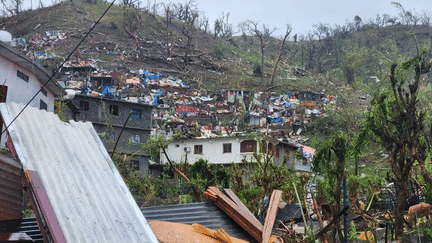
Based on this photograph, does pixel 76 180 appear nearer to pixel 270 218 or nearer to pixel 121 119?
pixel 270 218

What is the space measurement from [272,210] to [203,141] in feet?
63.8

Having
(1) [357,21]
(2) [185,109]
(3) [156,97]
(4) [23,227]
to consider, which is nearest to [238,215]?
(4) [23,227]

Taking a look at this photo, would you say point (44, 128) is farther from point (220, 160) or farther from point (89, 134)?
point (220, 160)

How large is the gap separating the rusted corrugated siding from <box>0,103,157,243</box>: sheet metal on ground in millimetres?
433

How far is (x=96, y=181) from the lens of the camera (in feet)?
14.6

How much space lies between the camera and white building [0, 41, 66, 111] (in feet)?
41.9

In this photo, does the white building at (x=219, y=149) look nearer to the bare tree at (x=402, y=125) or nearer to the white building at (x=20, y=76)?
the white building at (x=20, y=76)

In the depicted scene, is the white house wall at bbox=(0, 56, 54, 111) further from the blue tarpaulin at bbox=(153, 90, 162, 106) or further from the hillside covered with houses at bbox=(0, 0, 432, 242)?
the blue tarpaulin at bbox=(153, 90, 162, 106)

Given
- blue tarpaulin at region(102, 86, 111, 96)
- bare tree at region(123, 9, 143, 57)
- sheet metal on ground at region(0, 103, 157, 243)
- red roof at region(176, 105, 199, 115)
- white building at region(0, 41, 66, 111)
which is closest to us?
sheet metal on ground at region(0, 103, 157, 243)

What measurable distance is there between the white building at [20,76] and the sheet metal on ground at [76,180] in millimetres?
8046

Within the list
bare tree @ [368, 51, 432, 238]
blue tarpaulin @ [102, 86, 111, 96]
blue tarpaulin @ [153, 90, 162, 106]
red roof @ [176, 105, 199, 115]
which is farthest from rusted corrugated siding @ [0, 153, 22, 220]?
blue tarpaulin @ [153, 90, 162, 106]

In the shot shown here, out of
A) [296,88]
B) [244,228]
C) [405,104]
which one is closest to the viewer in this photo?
[244,228]

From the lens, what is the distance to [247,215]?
5750mm

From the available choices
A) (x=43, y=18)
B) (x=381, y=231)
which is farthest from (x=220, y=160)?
(x=43, y=18)
